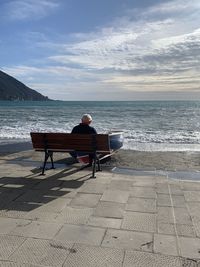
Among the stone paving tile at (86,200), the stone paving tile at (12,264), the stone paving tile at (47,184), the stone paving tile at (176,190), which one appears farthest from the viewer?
the stone paving tile at (47,184)

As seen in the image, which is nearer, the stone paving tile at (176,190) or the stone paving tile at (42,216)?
the stone paving tile at (42,216)

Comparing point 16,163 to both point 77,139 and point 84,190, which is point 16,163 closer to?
point 77,139

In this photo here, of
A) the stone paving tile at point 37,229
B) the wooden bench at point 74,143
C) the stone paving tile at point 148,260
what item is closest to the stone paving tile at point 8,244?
the stone paving tile at point 37,229

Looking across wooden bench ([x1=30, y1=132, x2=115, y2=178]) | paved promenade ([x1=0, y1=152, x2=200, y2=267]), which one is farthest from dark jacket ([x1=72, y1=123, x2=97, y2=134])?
paved promenade ([x1=0, y1=152, x2=200, y2=267])

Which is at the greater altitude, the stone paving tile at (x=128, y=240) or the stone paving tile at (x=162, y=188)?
the stone paving tile at (x=128, y=240)

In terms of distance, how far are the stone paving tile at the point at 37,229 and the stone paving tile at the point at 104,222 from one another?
43 cm

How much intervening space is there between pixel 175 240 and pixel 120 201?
60.1 inches

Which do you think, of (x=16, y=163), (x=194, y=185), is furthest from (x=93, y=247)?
(x=16, y=163)

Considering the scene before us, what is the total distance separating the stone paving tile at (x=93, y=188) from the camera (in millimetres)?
6074

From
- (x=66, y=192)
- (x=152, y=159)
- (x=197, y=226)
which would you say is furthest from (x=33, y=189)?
(x=152, y=159)

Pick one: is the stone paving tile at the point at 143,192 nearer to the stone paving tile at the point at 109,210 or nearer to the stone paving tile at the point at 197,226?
the stone paving tile at the point at 109,210

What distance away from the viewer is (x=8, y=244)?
12.9ft

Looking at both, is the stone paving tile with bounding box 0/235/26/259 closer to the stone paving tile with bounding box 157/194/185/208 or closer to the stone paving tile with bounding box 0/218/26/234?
the stone paving tile with bounding box 0/218/26/234

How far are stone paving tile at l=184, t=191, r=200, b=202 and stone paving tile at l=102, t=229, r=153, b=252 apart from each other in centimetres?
165
